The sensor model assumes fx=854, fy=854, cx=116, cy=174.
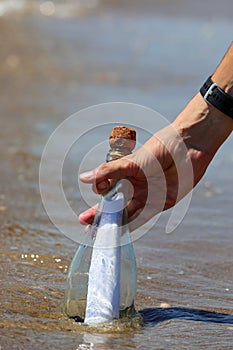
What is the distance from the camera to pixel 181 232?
12.4 feet

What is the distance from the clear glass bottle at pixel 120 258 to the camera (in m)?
2.45

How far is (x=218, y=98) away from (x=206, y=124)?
9 centimetres

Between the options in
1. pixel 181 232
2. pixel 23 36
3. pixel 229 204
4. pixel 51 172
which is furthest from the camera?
Result: pixel 23 36

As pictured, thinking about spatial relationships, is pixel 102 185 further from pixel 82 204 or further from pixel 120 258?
pixel 82 204

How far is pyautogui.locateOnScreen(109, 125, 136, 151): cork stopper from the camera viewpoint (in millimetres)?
2434

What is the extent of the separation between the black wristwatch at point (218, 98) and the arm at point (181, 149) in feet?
0.04

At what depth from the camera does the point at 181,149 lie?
255 centimetres

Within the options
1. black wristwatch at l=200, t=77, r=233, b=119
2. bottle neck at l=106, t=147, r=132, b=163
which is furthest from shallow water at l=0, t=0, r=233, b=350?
black wristwatch at l=200, t=77, r=233, b=119

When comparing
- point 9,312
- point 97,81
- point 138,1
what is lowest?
point 9,312

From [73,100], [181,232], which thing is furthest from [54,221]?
[73,100]

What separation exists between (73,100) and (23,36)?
3.13 meters

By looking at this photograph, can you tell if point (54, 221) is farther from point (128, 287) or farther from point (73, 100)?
point (73, 100)

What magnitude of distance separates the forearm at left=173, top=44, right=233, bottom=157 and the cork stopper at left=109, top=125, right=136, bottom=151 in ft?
0.60

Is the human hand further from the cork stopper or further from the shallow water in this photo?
the shallow water
